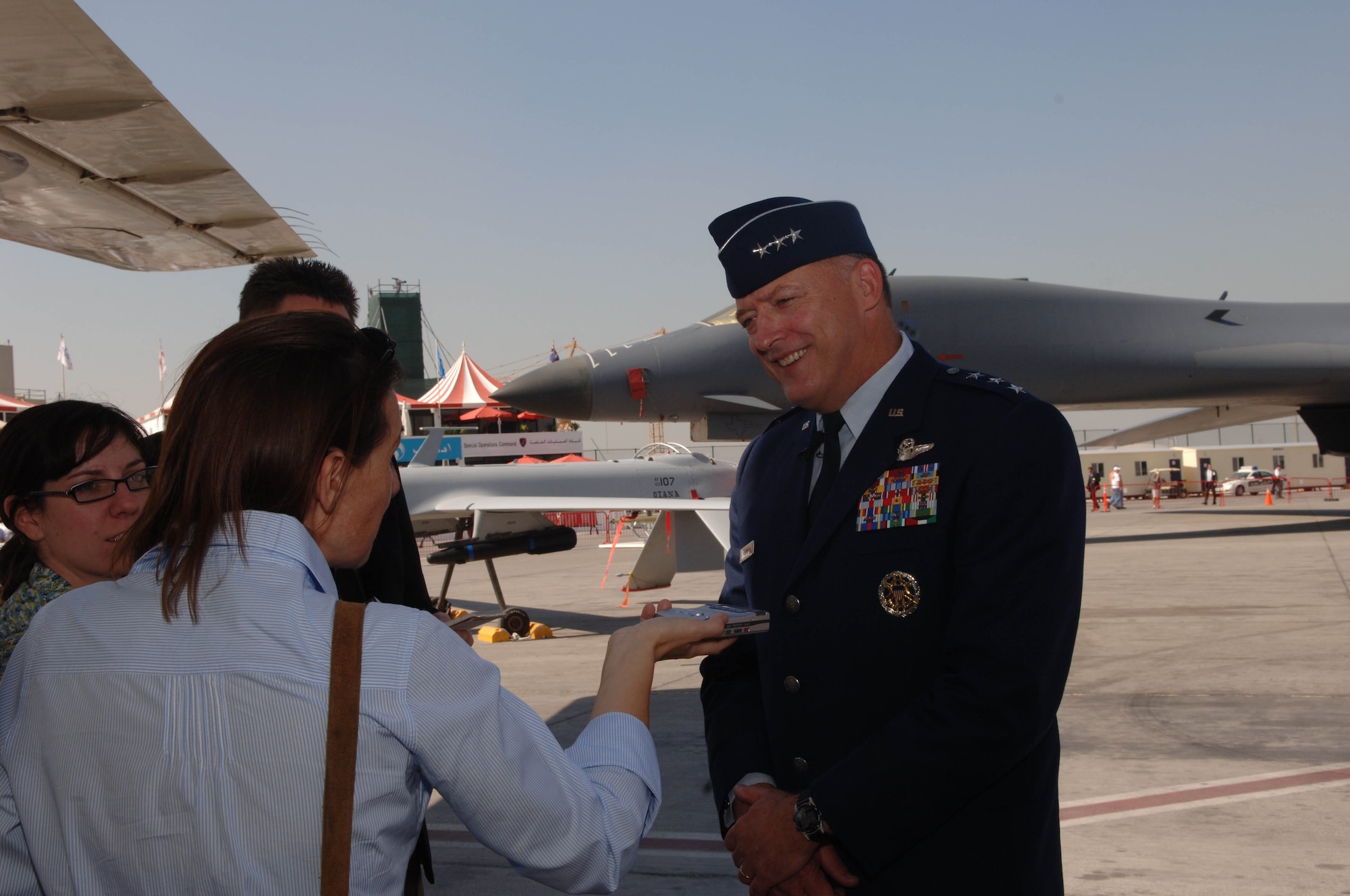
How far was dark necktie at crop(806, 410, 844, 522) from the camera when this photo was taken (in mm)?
2051

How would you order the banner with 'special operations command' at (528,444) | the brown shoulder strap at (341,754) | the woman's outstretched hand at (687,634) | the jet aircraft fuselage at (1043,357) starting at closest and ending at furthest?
the brown shoulder strap at (341,754), the woman's outstretched hand at (687,634), the jet aircraft fuselage at (1043,357), the banner with 'special operations command' at (528,444)

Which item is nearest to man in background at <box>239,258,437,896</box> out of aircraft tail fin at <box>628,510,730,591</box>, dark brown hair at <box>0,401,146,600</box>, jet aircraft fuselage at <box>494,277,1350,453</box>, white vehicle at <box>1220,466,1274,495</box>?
dark brown hair at <box>0,401,146,600</box>

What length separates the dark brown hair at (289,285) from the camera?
2.71 m

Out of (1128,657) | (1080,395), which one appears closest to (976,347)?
(1080,395)

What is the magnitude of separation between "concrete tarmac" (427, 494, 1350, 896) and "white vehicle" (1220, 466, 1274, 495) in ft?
86.8

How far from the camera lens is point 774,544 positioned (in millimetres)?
2082

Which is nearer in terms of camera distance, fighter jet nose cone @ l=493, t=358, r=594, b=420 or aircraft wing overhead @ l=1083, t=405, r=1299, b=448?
fighter jet nose cone @ l=493, t=358, r=594, b=420

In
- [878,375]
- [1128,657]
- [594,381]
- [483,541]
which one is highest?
[594,381]

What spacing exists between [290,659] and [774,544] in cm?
124

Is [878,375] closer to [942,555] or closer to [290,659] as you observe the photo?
[942,555]

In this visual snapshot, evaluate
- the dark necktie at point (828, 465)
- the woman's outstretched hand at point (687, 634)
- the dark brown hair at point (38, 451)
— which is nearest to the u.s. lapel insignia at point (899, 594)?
the dark necktie at point (828, 465)

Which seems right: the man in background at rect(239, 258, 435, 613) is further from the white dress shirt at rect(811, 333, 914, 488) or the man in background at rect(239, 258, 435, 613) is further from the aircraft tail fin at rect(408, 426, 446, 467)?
the aircraft tail fin at rect(408, 426, 446, 467)

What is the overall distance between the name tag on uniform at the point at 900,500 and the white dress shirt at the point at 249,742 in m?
0.93

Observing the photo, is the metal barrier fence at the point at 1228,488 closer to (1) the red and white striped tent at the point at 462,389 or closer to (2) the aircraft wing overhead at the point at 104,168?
(1) the red and white striped tent at the point at 462,389
